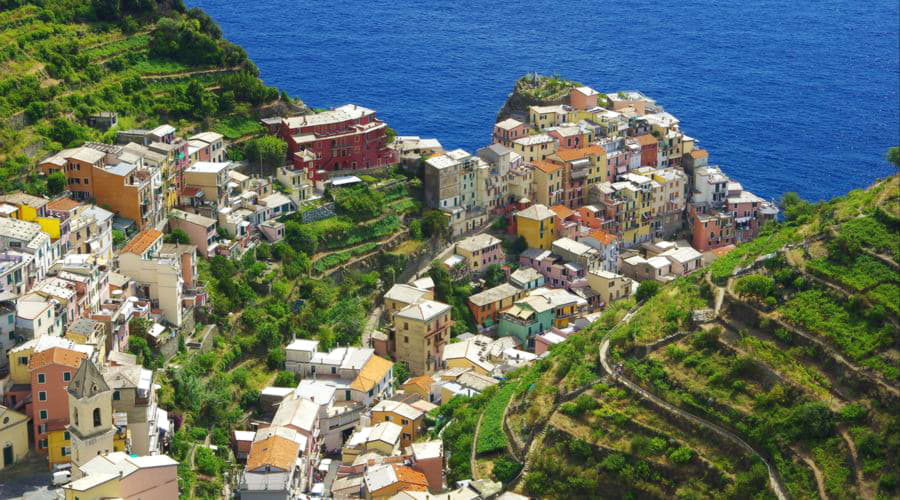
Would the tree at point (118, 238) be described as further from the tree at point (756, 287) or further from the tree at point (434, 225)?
the tree at point (756, 287)

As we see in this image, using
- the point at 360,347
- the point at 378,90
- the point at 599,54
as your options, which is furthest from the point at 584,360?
the point at 599,54

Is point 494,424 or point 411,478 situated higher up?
point 494,424

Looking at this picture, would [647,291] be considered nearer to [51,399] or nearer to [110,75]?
[51,399]

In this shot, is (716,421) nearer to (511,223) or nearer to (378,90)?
(511,223)

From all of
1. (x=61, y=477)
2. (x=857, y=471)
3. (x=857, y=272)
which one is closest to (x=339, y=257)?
(x=61, y=477)

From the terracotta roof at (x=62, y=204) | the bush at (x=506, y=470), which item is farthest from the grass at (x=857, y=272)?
the terracotta roof at (x=62, y=204)

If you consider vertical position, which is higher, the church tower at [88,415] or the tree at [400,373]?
the church tower at [88,415]

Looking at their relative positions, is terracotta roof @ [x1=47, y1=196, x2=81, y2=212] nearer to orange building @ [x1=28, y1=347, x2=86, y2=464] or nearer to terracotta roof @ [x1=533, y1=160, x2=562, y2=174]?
orange building @ [x1=28, y1=347, x2=86, y2=464]
